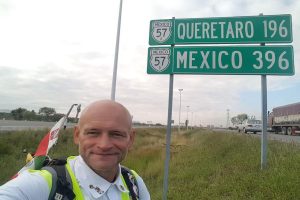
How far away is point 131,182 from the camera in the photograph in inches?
80.5

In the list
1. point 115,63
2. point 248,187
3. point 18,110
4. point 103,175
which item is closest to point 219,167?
point 248,187

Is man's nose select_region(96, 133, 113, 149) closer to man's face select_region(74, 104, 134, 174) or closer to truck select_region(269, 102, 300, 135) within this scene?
man's face select_region(74, 104, 134, 174)

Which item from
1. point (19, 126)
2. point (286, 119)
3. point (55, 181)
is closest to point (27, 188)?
point (55, 181)

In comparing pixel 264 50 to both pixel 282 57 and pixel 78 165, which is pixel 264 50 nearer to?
pixel 282 57

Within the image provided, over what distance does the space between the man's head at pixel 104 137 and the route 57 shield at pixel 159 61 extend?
4811 millimetres

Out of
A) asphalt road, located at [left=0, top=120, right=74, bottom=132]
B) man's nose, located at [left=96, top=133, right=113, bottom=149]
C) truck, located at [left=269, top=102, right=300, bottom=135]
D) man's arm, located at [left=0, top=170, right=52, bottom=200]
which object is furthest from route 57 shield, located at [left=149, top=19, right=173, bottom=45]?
truck, located at [left=269, top=102, right=300, bottom=135]

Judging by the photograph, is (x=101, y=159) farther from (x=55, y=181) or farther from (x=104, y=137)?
(x=55, y=181)

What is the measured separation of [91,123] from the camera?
191 cm

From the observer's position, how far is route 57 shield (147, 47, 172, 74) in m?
6.74

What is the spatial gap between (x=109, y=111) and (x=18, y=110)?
3762 inches

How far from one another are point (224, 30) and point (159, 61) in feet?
4.72

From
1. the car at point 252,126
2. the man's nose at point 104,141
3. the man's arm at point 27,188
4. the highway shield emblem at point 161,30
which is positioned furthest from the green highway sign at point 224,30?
the car at point 252,126

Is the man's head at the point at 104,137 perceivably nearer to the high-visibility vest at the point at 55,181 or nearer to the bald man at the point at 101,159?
the bald man at the point at 101,159

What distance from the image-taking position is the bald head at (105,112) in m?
1.92
